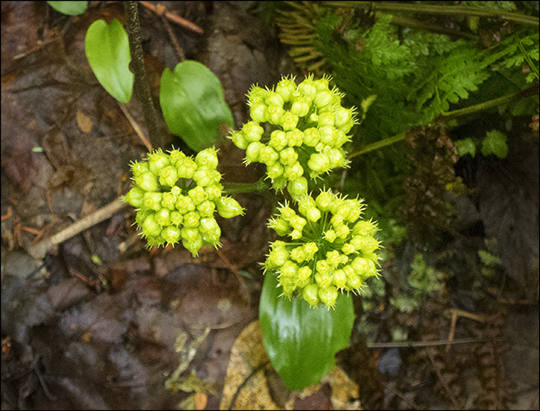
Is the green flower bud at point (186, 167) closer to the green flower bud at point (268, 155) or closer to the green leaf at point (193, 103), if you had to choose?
the green flower bud at point (268, 155)

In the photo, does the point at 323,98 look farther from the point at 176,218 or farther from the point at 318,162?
the point at 176,218

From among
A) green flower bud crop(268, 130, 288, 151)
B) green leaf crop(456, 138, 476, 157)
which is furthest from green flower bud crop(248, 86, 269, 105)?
green leaf crop(456, 138, 476, 157)

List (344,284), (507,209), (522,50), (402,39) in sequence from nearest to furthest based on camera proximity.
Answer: (344,284) < (522,50) < (402,39) < (507,209)

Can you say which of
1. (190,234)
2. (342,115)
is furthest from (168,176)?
(342,115)

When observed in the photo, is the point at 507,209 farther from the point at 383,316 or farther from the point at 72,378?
the point at 72,378

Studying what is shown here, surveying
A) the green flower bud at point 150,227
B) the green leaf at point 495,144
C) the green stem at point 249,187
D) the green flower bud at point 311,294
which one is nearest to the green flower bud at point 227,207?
the green stem at point 249,187

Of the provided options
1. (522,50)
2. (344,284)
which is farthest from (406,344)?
(522,50)

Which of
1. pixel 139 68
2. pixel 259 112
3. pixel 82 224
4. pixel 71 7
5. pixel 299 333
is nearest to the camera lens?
pixel 259 112
